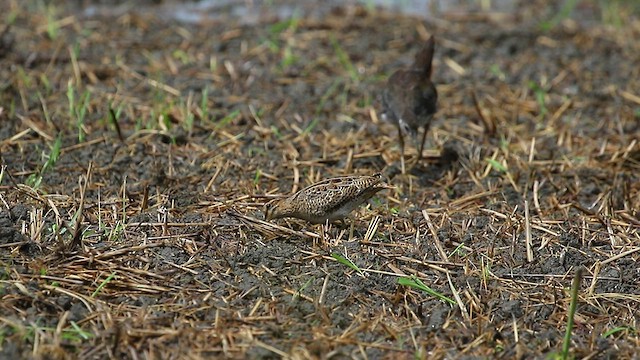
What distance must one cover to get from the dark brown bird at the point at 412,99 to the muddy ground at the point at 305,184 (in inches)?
10.4

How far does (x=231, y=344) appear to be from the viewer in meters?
4.46

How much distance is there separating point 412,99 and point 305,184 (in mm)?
1038

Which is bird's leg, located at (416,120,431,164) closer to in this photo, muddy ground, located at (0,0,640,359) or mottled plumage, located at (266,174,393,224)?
muddy ground, located at (0,0,640,359)

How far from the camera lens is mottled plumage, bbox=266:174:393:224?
17.6 feet

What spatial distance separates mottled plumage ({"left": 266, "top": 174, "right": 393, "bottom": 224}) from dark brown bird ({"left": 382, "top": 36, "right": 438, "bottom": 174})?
1.20 m

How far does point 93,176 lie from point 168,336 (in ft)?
6.68

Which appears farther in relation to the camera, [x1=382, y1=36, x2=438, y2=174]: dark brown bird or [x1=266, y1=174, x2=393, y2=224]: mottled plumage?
[x1=382, y1=36, x2=438, y2=174]: dark brown bird

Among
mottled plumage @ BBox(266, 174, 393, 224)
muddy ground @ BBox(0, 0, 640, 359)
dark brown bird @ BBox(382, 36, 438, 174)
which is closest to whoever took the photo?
muddy ground @ BBox(0, 0, 640, 359)

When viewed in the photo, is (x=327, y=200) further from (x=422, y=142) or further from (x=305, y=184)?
(x=422, y=142)

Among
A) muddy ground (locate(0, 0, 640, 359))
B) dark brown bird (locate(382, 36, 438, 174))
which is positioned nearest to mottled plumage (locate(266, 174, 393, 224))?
muddy ground (locate(0, 0, 640, 359))

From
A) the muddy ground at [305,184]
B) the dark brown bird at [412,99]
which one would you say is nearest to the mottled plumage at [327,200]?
the muddy ground at [305,184]

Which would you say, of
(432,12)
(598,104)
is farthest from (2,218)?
(432,12)

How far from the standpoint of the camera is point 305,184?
6.35 metres

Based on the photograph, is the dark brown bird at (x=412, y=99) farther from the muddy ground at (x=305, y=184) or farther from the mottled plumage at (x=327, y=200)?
the mottled plumage at (x=327, y=200)
